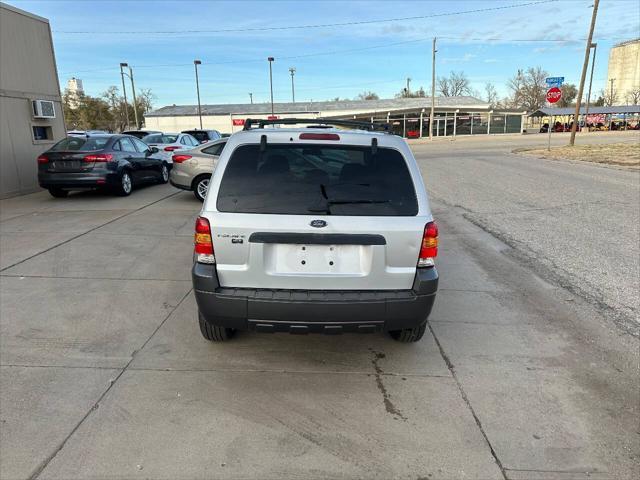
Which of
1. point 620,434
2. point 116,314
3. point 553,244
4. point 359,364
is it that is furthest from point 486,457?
point 553,244

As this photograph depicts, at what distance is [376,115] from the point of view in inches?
2179

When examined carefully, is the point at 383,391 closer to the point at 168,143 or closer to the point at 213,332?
the point at 213,332

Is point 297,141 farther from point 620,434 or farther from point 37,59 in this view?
point 37,59

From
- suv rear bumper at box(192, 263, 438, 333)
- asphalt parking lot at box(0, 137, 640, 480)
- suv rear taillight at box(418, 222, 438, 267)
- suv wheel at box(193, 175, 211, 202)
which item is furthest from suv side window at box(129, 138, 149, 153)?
suv rear taillight at box(418, 222, 438, 267)

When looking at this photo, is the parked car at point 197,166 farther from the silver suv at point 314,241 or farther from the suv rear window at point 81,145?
the silver suv at point 314,241

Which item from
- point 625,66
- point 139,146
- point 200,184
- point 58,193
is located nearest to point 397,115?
point 139,146

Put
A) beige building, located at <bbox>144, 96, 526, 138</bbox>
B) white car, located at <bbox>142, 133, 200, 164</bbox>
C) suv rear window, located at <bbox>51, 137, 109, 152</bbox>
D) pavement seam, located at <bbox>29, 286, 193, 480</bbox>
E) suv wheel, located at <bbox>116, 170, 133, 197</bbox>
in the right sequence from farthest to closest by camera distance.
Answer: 1. beige building, located at <bbox>144, 96, 526, 138</bbox>
2. white car, located at <bbox>142, 133, 200, 164</bbox>
3. suv wheel, located at <bbox>116, 170, 133, 197</bbox>
4. suv rear window, located at <bbox>51, 137, 109, 152</bbox>
5. pavement seam, located at <bbox>29, 286, 193, 480</bbox>

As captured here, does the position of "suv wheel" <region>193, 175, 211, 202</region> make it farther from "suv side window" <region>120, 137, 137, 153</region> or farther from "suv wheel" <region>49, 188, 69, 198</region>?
"suv wheel" <region>49, 188, 69, 198</region>

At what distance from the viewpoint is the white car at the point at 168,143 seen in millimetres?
15008

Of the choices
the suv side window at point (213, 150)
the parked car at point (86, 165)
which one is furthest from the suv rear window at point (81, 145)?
the suv side window at point (213, 150)

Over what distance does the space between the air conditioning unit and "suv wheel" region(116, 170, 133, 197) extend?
3584mm

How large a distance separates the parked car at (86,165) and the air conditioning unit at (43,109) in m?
2.74

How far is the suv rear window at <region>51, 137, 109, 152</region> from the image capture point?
1081 centimetres

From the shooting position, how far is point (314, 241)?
3203mm
